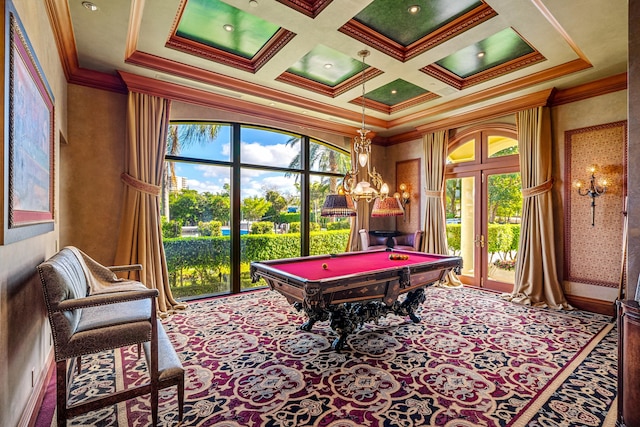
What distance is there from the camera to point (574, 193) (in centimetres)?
480

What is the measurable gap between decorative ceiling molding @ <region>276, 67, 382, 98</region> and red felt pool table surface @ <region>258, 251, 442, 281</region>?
2708 mm

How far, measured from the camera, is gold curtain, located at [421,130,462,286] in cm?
637

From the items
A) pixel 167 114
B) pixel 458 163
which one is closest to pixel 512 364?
pixel 458 163

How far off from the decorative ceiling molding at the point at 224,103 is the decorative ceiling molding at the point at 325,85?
0.92 meters

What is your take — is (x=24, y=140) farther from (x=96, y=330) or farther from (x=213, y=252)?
(x=213, y=252)

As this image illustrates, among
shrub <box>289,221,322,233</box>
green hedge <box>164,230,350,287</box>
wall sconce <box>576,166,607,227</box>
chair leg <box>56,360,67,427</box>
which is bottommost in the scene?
chair leg <box>56,360,67,427</box>

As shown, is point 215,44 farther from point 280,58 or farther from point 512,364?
point 512,364

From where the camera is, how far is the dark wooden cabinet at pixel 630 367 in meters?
1.83

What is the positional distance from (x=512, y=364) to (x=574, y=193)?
332cm

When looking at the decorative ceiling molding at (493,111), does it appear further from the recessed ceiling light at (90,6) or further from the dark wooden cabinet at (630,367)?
the recessed ceiling light at (90,6)

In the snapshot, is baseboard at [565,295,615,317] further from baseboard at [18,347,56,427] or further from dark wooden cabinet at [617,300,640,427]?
baseboard at [18,347,56,427]

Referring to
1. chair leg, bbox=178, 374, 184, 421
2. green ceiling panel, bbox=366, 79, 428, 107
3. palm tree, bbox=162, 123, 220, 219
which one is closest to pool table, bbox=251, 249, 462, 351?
chair leg, bbox=178, 374, 184, 421

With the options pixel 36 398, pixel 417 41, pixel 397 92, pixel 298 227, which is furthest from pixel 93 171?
pixel 397 92

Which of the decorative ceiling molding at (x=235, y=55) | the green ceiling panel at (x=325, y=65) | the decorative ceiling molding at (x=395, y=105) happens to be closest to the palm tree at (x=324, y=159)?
the decorative ceiling molding at (x=395, y=105)
